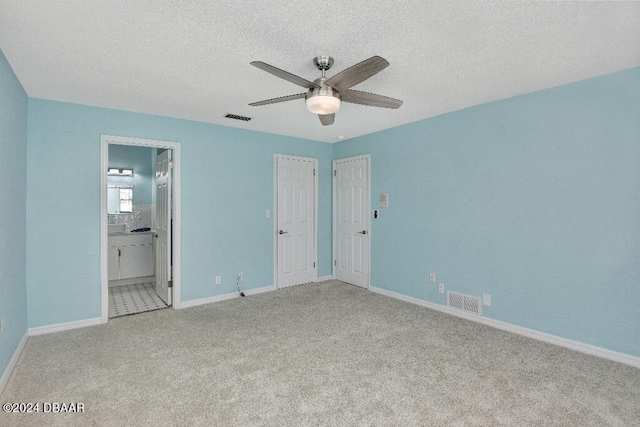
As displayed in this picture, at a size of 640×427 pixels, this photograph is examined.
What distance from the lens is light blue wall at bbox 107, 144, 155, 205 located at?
6.46 meters

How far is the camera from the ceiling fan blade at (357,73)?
73.2 inches

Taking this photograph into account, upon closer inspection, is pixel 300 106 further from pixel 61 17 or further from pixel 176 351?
pixel 176 351

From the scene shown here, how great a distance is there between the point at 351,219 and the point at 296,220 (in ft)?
2.96

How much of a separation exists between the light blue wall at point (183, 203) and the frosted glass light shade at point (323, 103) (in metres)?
2.49

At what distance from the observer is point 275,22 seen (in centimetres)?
195

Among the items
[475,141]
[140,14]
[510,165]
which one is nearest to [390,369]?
[510,165]

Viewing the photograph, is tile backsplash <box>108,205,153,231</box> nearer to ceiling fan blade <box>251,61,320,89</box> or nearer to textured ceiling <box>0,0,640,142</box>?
textured ceiling <box>0,0,640,142</box>

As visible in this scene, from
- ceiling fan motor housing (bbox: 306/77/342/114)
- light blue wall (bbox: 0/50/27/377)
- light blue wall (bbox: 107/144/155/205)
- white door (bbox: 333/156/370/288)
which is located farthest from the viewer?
light blue wall (bbox: 107/144/155/205)

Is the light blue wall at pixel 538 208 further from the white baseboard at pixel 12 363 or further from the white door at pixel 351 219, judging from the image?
the white baseboard at pixel 12 363

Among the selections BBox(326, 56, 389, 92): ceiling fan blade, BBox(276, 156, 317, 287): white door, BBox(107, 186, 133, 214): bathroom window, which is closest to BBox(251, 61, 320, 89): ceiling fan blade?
BBox(326, 56, 389, 92): ceiling fan blade

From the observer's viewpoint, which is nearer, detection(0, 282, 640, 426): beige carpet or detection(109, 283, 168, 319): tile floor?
detection(0, 282, 640, 426): beige carpet

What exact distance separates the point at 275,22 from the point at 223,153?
2.72 meters

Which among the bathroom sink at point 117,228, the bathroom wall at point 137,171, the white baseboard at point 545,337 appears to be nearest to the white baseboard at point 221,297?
the white baseboard at point 545,337

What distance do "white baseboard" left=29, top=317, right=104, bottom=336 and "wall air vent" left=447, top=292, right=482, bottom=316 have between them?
13.2ft
